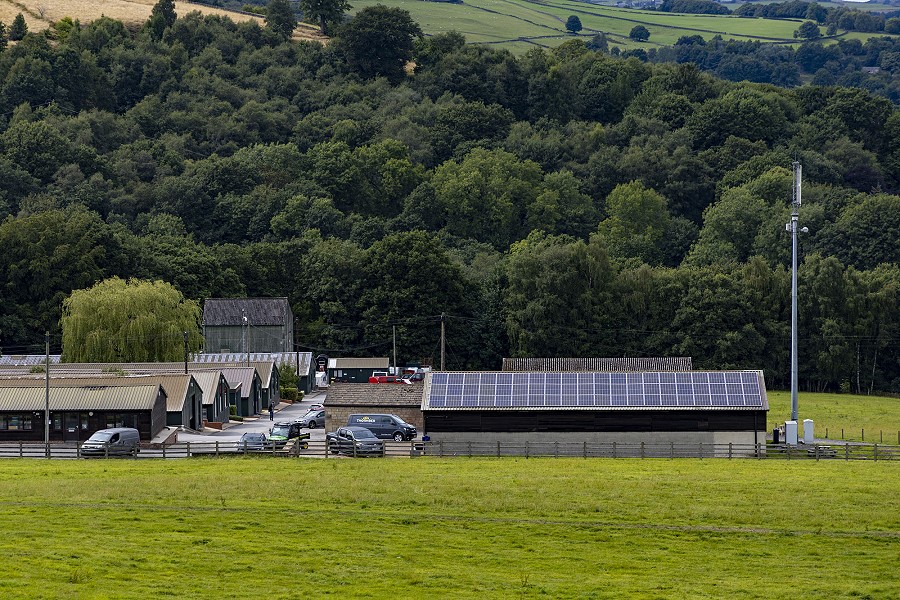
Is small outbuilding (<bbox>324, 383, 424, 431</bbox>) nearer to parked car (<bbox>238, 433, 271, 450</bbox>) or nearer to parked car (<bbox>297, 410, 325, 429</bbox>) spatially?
parked car (<bbox>297, 410, 325, 429</bbox>)

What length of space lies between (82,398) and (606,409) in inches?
1085

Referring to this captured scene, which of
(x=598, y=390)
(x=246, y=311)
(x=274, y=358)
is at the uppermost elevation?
(x=246, y=311)

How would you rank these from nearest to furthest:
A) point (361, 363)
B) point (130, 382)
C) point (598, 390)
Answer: point (598, 390) → point (130, 382) → point (361, 363)

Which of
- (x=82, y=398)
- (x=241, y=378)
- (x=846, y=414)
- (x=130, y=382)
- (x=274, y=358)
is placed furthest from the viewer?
(x=274, y=358)

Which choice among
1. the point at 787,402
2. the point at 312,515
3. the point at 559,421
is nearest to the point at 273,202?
the point at 787,402

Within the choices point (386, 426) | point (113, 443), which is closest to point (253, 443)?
point (113, 443)

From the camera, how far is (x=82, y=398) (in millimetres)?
80375

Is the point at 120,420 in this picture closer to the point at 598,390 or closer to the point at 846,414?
the point at 598,390

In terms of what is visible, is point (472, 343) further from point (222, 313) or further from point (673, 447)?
point (673, 447)

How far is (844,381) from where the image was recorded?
447 feet

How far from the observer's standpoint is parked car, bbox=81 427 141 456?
71.2m

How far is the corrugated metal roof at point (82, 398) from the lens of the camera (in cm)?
7969

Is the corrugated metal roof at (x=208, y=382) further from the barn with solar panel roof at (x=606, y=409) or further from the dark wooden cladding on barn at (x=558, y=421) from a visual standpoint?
the dark wooden cladding on barn at (x=558, y=421)

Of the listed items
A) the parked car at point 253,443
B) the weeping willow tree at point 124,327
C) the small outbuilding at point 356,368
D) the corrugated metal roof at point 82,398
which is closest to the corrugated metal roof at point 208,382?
the corrugated metal roof at point 82,398
